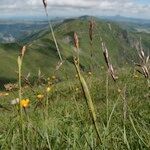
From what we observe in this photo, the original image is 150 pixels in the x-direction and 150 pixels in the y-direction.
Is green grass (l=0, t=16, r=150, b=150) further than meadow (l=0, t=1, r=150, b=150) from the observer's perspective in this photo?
Yes

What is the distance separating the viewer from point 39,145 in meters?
3.83

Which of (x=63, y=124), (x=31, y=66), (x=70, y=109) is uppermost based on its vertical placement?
(x=63, y=124)

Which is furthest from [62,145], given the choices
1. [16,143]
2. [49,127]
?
[49,127]

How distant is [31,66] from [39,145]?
157m

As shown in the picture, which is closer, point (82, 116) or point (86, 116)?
point (82, 116)

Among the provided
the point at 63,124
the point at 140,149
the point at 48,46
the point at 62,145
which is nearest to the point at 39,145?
the point at 62,145

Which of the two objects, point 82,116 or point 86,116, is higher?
point 82,116

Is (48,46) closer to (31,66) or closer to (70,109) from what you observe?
(31,66)

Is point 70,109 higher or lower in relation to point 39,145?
lower

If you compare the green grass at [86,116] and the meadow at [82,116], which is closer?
the meadow at [82,116]

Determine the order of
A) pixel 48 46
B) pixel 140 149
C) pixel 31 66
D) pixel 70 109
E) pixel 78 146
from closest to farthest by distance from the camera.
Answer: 1. pixel 140 149
2. pixel 78 146
3. pixel 70 109
4. pixel 31 66
5. pixel 48 46

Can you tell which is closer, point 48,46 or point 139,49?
point 139,49

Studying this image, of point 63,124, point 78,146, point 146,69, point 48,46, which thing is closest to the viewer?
point 146,69

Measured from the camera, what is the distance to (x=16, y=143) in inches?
164
